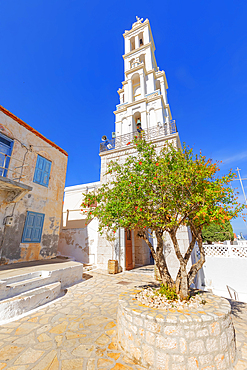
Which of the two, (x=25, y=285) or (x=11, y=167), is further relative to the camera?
(x=11, y=167)

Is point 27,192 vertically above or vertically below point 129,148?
below

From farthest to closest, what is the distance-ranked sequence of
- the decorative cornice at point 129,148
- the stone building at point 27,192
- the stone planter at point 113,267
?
the decorative cornice at point 129,148
the stone planter at point 113,267
the stone building at point 27,192

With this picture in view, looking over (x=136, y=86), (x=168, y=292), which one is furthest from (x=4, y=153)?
(x=136, y=86)

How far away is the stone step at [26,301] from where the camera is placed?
4176mm

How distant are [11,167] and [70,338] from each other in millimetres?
7481

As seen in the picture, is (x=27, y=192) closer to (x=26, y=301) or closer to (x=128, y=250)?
(x=26, y=301)

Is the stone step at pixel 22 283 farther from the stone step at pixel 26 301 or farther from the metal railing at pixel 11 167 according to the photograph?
the metal railing at pixel 11 167

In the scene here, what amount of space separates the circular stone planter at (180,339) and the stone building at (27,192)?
23.1 feet

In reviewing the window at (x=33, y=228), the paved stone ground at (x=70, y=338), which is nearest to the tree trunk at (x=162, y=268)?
the paved stone ground at (x=70, y=338)

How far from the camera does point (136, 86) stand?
631 inches

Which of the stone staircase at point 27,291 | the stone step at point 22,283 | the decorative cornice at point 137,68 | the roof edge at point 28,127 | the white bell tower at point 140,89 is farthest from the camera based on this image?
the decorative cornice at point 137,68

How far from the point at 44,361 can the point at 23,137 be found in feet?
29.9

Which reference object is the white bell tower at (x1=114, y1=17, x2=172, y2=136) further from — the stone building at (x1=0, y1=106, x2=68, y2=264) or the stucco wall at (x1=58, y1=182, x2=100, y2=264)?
the stucco wall at (x1=58, y1=182, x2=100, y2=264)

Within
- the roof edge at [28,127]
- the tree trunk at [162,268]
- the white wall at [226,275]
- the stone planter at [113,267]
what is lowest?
the white wall at [226,275]
